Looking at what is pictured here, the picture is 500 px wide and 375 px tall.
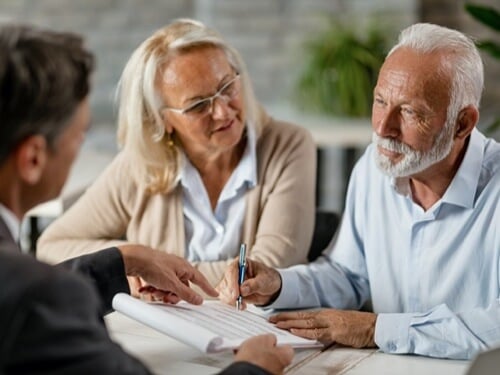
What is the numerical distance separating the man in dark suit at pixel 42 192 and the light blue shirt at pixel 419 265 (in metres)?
0.52

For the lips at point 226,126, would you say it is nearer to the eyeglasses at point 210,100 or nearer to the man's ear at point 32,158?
the eyeglasses at point 210,100

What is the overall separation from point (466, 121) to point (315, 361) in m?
0.62

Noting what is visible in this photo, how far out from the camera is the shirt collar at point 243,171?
105 inches

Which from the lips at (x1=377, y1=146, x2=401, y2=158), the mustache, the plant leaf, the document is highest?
the mustache

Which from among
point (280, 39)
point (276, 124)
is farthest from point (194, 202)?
point (280, 39)

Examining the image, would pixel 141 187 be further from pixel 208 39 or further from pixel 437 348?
pixel 437 348

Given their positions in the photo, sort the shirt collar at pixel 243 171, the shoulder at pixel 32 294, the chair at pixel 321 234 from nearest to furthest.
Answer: the shoulder at pixel 32 294, the shirt collar at pixel 243 171, the chair at pixel 321 234

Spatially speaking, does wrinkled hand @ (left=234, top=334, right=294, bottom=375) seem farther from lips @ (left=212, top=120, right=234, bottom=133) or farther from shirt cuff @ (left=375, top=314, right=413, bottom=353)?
lips @ (left=212, top=120, right=234, bottom=133)

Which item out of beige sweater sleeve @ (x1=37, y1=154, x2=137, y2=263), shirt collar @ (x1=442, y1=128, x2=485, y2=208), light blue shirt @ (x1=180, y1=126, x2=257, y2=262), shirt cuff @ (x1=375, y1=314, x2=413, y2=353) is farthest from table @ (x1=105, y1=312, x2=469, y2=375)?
beige sweater sleeve @ (x1=37, y1=154, x2=137, y2=263)

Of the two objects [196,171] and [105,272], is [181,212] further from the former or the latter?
[105,272]

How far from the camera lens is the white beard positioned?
215cm

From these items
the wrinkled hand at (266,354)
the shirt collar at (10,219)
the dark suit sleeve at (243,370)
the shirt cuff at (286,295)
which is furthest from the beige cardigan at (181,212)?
the shirt collar at (10,219)

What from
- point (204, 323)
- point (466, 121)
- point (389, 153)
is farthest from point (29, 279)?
point (466, 121)

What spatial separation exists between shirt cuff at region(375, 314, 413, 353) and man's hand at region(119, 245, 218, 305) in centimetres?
36
